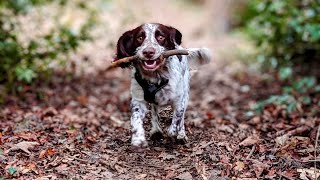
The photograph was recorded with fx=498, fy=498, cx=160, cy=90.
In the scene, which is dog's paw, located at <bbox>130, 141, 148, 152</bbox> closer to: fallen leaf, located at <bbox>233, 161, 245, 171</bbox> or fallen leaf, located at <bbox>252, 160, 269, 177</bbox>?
fallen leaf, located at <bbox>233, 161, 245, 171</bbox>

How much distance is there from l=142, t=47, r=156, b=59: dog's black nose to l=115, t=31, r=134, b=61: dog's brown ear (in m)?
0.31

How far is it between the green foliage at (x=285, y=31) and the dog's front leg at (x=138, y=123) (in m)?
3.70

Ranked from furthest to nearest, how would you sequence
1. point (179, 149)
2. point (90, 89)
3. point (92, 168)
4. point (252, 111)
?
point (90, 89) → point (252, 111) → point (179, 149) → point (92, 168)

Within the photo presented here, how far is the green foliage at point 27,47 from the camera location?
23.8ft

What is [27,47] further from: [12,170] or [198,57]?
[12,170]

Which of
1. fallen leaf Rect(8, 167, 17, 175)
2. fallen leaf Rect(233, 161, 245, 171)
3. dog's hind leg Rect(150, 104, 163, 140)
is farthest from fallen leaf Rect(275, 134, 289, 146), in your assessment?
fallen leaf Rect(8, 167, 17, 175)

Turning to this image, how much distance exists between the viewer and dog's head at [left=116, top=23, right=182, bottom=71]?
4562 millimetres

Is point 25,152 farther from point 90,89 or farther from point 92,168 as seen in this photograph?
point 90,89

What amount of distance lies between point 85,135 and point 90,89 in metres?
2.96

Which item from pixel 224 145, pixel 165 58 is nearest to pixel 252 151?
pixel 224 145

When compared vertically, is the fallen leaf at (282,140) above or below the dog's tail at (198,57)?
below

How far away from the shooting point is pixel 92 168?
4.70 meters

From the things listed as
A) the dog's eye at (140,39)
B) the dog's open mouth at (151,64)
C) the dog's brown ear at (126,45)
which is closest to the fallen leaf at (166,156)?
the dog's open mouth at (151,64)

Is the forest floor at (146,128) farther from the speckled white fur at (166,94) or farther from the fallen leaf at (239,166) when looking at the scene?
the speckled white fur at (166,94)
